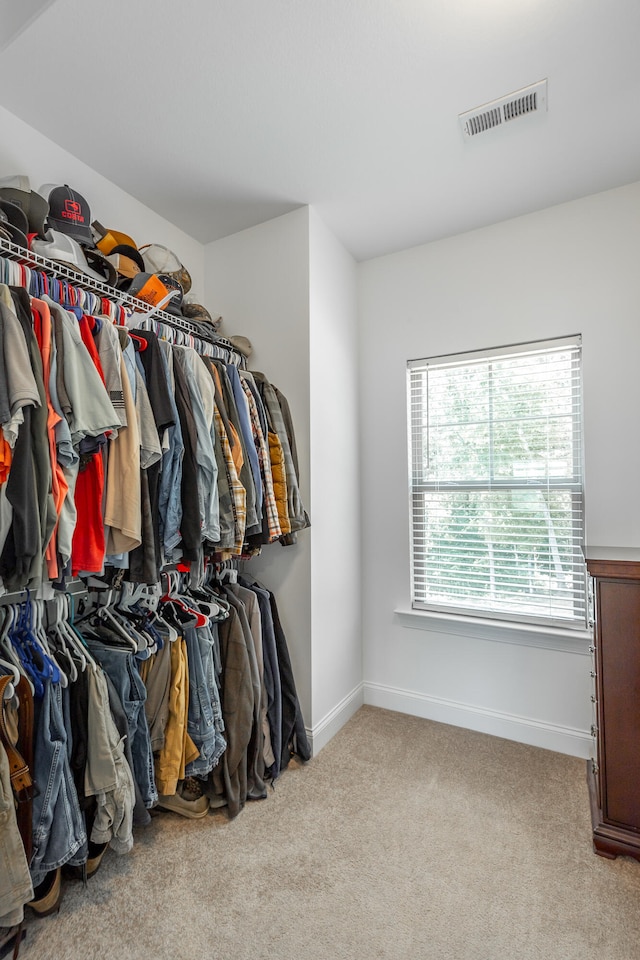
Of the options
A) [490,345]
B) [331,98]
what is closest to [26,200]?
[331,98]

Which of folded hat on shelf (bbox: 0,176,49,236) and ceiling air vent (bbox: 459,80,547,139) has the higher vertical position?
ceiling air vent (bbox: 459,80,547,139)

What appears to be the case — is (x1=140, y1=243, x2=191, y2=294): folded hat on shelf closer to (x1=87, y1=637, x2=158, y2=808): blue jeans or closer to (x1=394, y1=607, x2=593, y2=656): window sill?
(x1=87, y1=637, x2=158, y2=808): blue jeans

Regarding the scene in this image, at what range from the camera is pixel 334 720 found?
2.43 m

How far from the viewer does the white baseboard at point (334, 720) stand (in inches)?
88.4

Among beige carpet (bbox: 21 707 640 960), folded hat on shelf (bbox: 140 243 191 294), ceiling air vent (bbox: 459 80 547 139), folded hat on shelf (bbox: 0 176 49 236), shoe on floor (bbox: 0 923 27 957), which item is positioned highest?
ceiling air vent (bbox: 459 80 547 139)

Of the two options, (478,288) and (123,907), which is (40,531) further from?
(478,288)

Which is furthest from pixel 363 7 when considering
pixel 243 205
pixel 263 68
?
pixel 243 205

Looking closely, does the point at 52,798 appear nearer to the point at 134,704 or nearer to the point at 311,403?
the point at 134,704

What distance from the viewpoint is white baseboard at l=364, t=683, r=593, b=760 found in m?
2.25

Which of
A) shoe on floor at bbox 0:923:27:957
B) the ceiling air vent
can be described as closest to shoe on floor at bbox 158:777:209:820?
shoe on floor at bbox 0:923:27:957

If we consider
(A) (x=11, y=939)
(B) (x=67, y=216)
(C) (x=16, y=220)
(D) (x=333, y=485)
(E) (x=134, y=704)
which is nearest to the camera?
(A) (x=11, y=939)

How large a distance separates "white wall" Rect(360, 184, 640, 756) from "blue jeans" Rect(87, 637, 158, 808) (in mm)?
1486

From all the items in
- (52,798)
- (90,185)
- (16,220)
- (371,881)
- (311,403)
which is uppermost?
(90,185)

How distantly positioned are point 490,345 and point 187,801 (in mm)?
2498
